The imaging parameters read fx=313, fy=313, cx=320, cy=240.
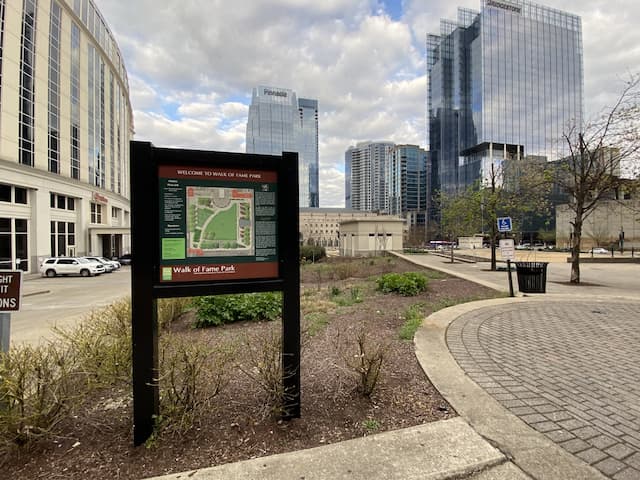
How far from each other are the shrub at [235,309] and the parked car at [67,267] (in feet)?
78.5

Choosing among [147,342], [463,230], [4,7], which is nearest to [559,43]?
[463,230]

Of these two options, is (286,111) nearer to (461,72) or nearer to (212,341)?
(461,72)

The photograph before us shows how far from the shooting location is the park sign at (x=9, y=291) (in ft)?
8.90

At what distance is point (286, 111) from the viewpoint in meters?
124

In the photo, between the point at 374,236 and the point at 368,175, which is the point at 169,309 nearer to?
the point at 374,236

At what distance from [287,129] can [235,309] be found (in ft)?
416

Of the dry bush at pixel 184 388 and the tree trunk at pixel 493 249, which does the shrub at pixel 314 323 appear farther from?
the tree trunk at pixel 493 249

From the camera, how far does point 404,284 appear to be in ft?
31.3

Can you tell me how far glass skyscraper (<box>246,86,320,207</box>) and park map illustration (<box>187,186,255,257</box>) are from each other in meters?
104

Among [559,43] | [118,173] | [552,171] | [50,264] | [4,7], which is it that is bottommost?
[50,264]

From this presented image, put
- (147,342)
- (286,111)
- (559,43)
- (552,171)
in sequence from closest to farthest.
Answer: (147,342) → (552,171) → (559,43) → (286,111)

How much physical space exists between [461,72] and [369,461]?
145 metres

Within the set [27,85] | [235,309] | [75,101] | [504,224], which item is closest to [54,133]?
[27,85]

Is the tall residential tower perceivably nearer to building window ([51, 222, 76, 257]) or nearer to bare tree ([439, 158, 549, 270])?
building window ([51, 222, 76, 257])
